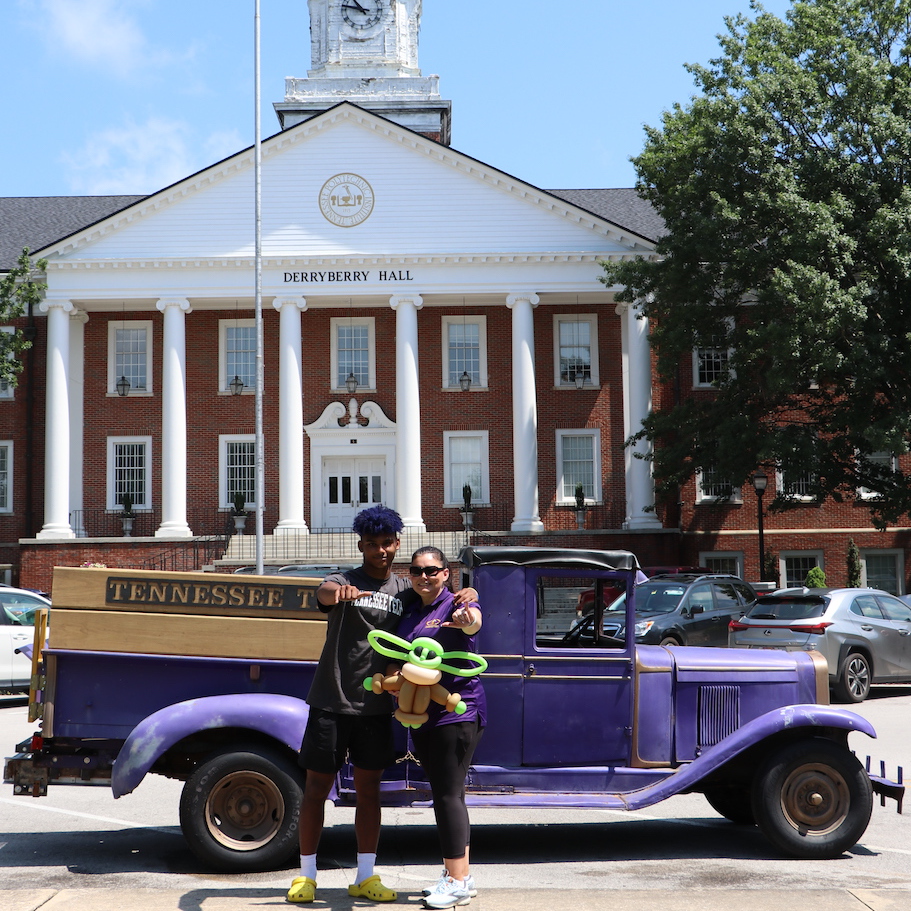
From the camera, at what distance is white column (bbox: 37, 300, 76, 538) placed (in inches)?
1252

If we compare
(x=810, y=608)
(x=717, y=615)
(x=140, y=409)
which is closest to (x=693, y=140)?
(x=717, y=615)

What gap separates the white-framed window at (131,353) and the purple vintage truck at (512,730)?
29057 mm

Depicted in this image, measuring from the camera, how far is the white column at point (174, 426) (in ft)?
105

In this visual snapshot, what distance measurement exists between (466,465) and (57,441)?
11.9 metres

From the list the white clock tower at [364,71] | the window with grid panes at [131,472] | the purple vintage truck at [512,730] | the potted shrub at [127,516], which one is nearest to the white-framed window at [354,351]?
the window with grid panes at [131,472]

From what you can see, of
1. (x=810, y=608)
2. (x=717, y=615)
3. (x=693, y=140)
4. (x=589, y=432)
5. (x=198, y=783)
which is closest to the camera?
(x=198, y=783)

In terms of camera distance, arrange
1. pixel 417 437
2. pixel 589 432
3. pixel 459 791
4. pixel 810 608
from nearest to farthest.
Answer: pixel 459 791
pixel 810 608
pixel 417 437
pixel 589 432

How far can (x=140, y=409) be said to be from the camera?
34.6 m

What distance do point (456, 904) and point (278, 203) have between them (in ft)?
95.7

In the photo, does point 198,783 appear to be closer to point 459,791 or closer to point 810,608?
point 459,791

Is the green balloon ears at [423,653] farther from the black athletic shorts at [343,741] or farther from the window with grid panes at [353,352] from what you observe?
the window with grid panes at [353,352]

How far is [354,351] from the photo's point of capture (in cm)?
3475

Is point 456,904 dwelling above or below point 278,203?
below

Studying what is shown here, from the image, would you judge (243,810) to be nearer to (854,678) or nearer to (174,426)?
(854,678)
